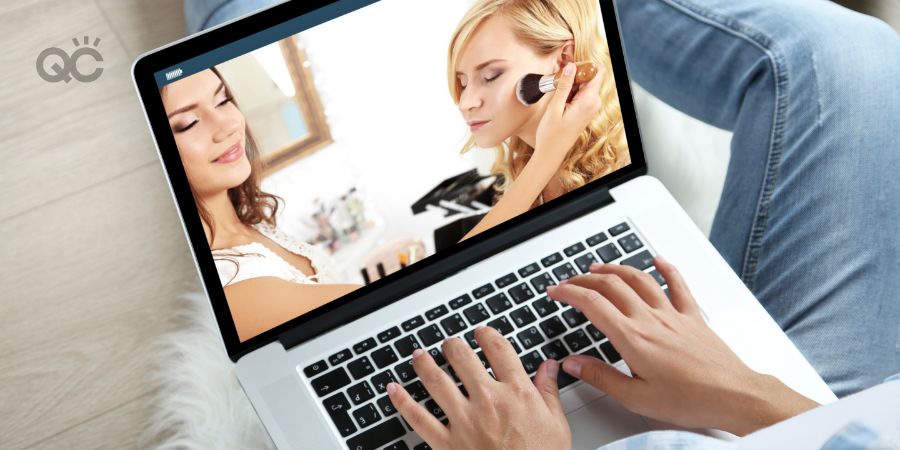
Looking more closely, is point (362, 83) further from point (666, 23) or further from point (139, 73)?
point (666, 23)

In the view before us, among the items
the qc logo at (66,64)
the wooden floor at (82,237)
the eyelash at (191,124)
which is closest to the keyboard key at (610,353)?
the eyelash at (191,124)

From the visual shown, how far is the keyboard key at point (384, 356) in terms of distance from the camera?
0.68 metres

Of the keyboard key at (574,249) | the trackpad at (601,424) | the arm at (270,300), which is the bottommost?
the trackpad at (601,424)

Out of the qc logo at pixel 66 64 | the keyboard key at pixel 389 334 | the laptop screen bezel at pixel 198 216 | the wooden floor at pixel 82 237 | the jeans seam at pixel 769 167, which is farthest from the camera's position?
the qc logo at pixel 66 64

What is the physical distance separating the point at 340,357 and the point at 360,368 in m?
0.02

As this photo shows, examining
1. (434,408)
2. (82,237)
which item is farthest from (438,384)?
(82,237)

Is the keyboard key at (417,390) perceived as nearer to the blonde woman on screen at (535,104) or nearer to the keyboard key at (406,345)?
the keyboard key at (406,345)

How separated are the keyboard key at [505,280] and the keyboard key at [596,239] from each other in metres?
0.08

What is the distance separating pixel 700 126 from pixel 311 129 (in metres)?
0.58

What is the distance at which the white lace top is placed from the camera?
25.2 inches

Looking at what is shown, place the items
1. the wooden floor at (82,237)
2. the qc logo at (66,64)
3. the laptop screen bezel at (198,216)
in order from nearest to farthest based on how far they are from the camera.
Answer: the laptop screen bezel at (198,216) → the wooden floor at (82,237) → the qc logo at (66,64)

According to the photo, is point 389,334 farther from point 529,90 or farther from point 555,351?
point 529,90

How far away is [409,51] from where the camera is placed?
25.6 inches

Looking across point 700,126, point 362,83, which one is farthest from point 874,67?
point 362,83
